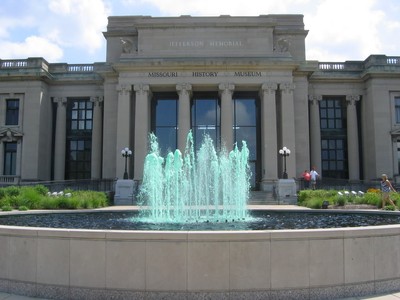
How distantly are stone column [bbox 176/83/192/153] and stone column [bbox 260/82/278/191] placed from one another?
6858 millimetres

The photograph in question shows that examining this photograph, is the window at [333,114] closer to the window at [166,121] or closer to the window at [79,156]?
the window at [166,121]

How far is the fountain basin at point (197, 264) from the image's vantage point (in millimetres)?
6230

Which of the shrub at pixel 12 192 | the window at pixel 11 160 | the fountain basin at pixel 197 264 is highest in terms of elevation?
the window at pixel 11 160

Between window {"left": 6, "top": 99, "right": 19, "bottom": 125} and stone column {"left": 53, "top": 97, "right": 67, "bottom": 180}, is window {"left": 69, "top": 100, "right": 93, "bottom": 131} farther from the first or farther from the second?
window {"left": 6, "top": 99, "right": 19, "bottom": 125}

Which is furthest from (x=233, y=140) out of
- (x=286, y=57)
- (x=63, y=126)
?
(x=63, y=126)

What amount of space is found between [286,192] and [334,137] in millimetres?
14132

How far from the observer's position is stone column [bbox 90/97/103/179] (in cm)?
4203

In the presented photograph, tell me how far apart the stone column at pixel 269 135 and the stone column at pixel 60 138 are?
20.5 m

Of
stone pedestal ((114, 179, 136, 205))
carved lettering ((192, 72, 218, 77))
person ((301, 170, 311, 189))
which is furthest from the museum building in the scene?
stone pedestal ((114, 179, 136, 205))

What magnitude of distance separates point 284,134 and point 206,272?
32.2 metres

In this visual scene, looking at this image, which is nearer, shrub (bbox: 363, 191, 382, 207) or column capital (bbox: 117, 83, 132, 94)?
shrub (bbox: 363, 191, 382, 207)

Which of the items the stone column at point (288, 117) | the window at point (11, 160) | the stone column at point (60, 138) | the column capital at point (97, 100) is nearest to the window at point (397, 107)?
the stone column at point (288, 117)

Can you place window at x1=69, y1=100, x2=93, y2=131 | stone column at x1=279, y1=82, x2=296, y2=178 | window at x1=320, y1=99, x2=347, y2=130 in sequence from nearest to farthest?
stone column at x1=279, y1=82, x2=296, y2=178, window at x1=320, y1=99, x2=347, y2=130, window at x1=69, y1=100, x2=93, y2=131

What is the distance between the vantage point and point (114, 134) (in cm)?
4019
